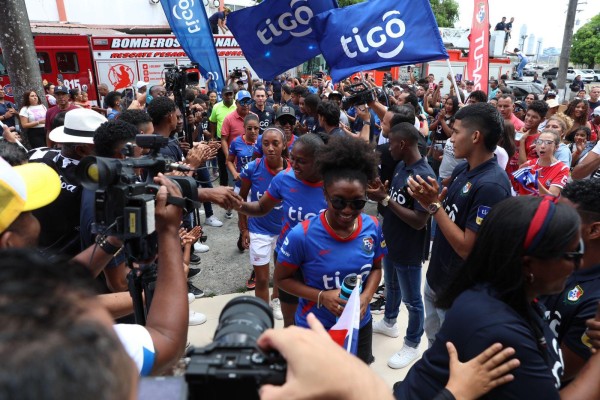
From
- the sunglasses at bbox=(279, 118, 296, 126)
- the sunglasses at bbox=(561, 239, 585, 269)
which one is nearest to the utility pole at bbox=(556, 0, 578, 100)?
the sunglasses at bbox=(279, 118, 296, 126)

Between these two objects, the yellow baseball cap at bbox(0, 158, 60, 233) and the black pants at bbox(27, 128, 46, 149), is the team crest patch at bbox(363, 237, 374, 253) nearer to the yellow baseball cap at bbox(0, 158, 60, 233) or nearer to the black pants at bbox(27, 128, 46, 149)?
the yellow baseball cap at bbox(0, 158, 60, 233)

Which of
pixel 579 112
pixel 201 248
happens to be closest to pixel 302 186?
pixel 201 248

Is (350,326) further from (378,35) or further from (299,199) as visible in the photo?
(378,35)

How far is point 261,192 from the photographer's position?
164 inches

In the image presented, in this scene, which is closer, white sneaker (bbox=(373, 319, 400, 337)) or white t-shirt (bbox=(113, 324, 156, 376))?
white t-shirt (bbox=(113, 324, 156, 376))

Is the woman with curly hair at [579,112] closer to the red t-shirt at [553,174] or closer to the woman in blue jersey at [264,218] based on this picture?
the red t-shirt at [553,174]

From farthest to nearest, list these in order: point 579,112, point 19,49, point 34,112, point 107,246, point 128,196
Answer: point 34,112 → point 19,49 → point 579,112 → point 107,246 → point 128,196

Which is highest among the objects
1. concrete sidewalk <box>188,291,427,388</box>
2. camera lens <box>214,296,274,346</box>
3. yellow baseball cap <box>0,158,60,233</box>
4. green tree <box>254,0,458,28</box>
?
green tree <box>254,0,458,28</box>

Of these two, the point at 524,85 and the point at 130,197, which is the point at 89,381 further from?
the point at 524,85

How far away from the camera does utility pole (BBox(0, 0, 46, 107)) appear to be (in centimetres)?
667

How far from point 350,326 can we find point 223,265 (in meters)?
3.69

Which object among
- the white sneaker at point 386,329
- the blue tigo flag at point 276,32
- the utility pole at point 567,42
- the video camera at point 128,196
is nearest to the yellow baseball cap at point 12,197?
the video camera at point 128,196

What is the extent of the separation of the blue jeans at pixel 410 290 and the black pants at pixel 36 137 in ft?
22.8

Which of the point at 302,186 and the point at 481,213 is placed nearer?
the point at 481,213
